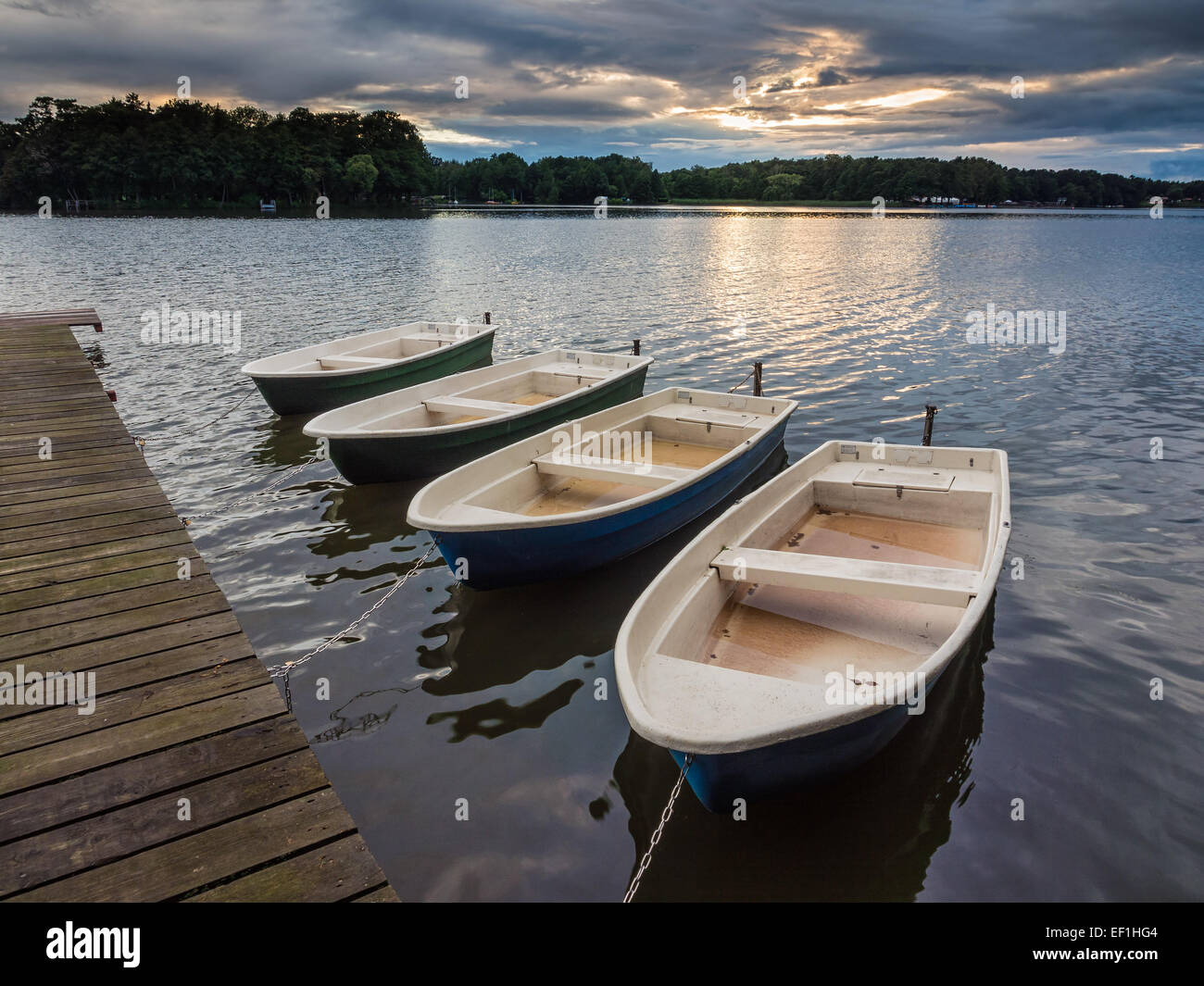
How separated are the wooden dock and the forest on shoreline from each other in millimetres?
119484

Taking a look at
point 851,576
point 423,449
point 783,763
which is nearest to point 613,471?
point 423,449

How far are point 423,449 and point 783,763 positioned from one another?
695 centimetres

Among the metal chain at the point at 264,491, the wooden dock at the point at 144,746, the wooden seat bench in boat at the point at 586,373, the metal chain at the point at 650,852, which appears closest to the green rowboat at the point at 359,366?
the metal chain at the point at 264,491

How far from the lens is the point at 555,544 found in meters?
7.22

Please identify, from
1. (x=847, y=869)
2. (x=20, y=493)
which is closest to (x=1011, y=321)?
(x=847, y=869)

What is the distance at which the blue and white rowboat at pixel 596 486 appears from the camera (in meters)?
7.10

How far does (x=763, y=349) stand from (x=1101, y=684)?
15.6 meters

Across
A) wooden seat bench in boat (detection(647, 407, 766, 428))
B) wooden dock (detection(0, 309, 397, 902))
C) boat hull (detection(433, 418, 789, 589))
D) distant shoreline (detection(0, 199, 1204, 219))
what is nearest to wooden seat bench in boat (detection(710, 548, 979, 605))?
boat hull (detection(433, 418, 789, 589))

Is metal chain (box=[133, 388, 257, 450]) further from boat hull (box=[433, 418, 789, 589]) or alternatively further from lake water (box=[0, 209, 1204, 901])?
boat hull (box=[433, 418, 789, 589])

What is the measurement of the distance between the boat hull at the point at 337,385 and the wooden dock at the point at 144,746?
6.00 m

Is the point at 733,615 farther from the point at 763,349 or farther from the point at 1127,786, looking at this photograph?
the point at 763,349

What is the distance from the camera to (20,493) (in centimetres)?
714

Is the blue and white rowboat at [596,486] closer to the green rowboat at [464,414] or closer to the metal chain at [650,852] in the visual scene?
the green rowboat at [464,414]

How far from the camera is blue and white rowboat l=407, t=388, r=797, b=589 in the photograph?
7.10 metres
